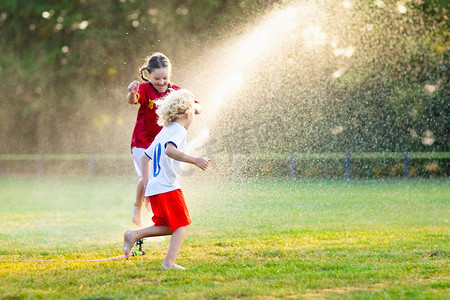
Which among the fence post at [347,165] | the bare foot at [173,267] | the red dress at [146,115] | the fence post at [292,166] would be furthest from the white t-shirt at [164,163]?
the fence post at [347,165]

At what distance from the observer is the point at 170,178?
15.7ft

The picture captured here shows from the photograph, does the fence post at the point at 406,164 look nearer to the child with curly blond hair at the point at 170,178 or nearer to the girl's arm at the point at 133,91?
the girl's arm at the point at 133,91

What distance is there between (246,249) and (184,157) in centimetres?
154

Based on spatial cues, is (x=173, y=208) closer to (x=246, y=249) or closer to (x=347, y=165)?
(x=246, y=249)

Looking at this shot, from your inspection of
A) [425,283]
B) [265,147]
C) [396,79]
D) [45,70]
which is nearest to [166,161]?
[425,283]

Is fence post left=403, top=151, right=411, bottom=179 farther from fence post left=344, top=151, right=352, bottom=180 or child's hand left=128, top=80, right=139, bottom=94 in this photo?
child's hand left=128, top=80, right=139, bottom=94

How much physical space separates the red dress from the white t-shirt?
0.95 m

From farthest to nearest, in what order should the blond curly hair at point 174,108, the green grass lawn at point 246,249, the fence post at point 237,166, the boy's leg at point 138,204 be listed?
the fence post at point 237,166 → the boy's leg at point 138,204 → the blond curly hair at point 174,108 → the green grass lawn at point 246,249

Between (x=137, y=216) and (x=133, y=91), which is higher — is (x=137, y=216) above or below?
below

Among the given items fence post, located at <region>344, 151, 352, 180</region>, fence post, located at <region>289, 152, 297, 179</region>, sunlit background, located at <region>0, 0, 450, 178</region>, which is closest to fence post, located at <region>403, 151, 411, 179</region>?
sunlit background, located at <region>0, 0, 450, 178</region>

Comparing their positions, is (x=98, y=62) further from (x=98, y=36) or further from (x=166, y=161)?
(x=166, y=161)

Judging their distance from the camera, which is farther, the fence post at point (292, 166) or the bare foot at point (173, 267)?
the fence post at point (292, 166)

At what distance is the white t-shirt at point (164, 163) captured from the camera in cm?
473

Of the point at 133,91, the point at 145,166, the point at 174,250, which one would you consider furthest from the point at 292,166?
the point at 174,250
